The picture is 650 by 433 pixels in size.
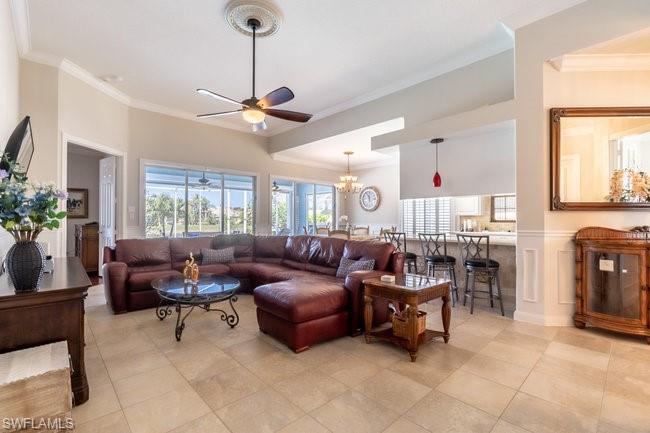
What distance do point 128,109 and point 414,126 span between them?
5.19m

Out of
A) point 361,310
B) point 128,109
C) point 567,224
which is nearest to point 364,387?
point 361,310

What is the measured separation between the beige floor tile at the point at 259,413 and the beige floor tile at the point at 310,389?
61 mm

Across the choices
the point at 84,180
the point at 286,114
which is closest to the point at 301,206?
the point at 84,180

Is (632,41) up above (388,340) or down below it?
above

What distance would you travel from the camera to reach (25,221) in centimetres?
193

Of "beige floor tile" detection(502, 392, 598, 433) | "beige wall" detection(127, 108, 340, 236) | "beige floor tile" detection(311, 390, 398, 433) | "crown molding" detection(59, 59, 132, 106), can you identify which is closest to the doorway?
"beige wall" detection(127, 108, 340, 236)

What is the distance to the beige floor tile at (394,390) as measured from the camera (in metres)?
2.03

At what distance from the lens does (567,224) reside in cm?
344

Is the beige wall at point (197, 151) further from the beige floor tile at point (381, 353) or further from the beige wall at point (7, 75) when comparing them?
the beige floor tile at point (381, 353)

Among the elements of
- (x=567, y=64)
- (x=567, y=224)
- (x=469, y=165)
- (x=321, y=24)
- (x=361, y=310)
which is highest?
(x=321, y=24)

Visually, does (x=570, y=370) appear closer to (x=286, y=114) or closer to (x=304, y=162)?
Result: (x=286, y=114)

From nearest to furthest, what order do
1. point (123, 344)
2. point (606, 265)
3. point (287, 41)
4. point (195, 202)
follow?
point (123, 344) < point (606, 265) < point (287, 41) < point (195, 202)

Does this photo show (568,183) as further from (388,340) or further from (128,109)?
(128,109)

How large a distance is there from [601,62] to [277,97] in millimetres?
3595
